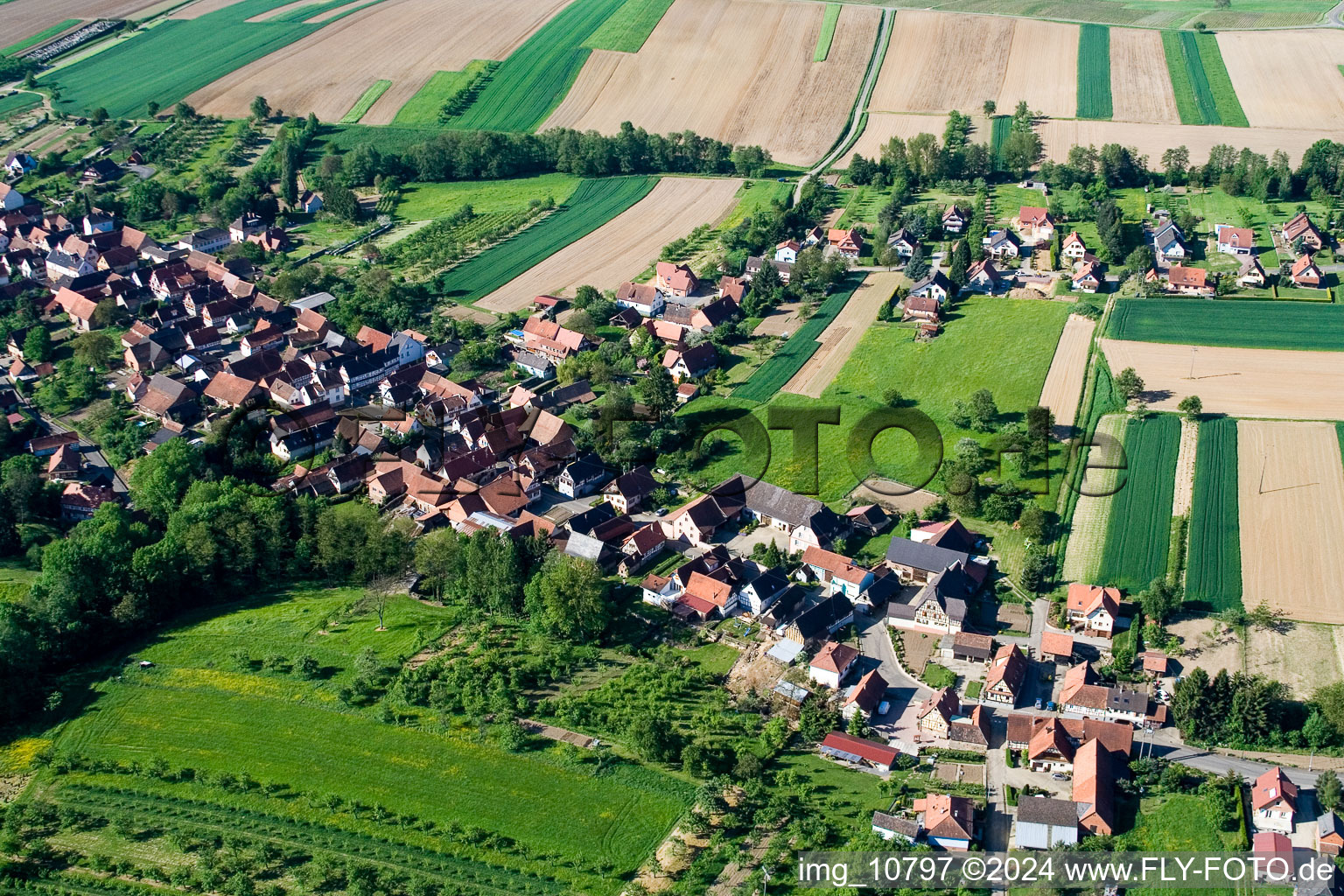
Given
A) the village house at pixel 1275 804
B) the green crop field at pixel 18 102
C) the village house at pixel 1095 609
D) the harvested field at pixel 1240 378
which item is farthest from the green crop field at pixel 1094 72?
the green crop field at pixel 18 102

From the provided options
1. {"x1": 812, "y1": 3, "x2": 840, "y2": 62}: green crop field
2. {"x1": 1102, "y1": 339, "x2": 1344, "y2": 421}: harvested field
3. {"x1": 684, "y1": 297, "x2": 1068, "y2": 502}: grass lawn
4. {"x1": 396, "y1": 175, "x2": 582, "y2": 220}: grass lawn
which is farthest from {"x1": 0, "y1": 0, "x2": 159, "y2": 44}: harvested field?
{"x1": 1102, "y1": 339, "x2": 1344, "y2": 421}: harvested field

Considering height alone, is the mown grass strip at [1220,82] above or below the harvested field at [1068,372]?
above

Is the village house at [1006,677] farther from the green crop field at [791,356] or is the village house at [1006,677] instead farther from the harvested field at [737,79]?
the harvested field at [737,79]

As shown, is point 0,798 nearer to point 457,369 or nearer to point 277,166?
point 457,369

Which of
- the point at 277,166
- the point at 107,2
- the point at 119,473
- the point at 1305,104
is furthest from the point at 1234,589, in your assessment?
the point at 107,2

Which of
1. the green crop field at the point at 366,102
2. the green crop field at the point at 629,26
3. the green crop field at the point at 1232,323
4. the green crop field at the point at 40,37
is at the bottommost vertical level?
the green crop field at the point at 1232,323

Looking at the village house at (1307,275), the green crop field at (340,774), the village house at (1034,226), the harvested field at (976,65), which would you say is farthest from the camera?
the harvested field at (976,65)

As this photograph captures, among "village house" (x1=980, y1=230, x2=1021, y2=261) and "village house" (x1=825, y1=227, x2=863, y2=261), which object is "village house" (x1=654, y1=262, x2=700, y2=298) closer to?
"village house" (x1=825, y1=227, x2=863, y2=261)

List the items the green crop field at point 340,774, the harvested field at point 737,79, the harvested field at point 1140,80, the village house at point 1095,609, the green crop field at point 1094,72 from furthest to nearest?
the harvested field at point 737,79, the green crop field at point 1094,72, the harvested field at point 1140,80, the village house at point 1095,609, the green crop field at point 340,774
